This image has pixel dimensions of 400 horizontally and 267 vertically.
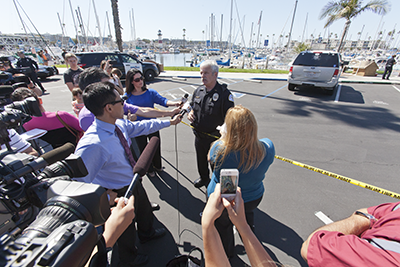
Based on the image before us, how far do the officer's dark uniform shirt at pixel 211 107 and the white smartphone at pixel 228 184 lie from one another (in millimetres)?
1780

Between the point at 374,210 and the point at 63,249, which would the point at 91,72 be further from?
the point at 374,210

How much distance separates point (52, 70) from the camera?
12422 millimetres

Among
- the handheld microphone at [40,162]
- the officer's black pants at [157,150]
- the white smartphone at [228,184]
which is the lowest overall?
the officer's black pants at [157,150]

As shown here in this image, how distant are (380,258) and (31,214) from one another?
188 cm

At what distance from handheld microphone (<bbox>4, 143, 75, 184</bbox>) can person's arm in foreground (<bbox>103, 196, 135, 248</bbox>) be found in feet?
1.52

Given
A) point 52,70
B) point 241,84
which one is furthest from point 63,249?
point 52,70

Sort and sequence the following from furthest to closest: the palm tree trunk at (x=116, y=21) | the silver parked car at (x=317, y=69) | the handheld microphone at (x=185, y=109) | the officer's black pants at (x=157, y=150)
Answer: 1. the palm tree trunk at (x=116, y=21)
2. the silver parked car at (x=317, y=69)
3. the officer's black pants at (x=157, y=150)
4. the handheld microphone at (x=185, y=109)

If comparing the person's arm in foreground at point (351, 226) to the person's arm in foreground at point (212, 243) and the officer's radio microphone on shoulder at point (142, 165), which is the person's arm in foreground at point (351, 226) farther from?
the officer's radio microphone on shoulder at point (142, 165)

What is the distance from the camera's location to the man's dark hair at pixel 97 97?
63.7 inches

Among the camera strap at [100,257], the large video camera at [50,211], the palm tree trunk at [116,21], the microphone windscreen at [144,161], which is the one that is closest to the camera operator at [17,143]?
the large video camera at [50,211]

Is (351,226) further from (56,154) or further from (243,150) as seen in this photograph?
(56,154)

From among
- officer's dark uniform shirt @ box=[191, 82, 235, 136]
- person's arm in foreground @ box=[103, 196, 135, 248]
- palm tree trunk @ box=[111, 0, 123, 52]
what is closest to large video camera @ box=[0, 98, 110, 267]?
person's arm in foreground @ box=[103, 196, 135, 248]

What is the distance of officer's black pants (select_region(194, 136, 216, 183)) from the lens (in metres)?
3.02

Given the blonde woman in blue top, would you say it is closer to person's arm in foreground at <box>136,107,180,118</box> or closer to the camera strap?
person's arm in foreground at <box>136,107,180,118</box>
